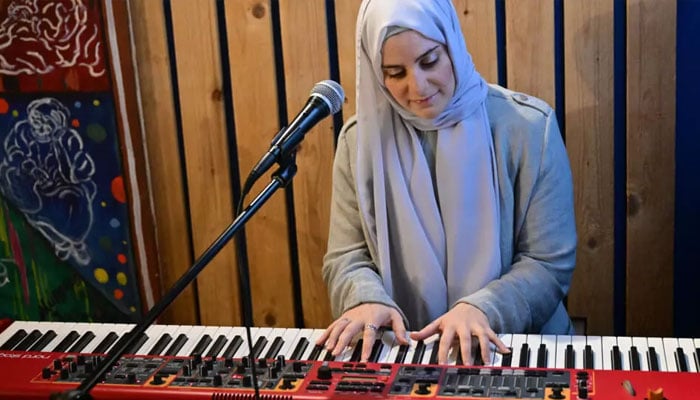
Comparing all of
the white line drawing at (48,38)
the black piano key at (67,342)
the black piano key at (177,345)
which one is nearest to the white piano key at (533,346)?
the black piano key at (177,345)

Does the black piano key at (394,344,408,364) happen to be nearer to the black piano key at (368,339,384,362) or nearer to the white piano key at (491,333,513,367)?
the black piano key at (368,339,384,362)

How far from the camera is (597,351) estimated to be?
2.08 m

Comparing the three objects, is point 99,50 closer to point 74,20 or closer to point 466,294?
point 74,20

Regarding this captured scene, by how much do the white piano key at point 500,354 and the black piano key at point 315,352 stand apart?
1.34 feet

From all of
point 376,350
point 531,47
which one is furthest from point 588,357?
point 531,47

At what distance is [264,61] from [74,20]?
0.68 meters

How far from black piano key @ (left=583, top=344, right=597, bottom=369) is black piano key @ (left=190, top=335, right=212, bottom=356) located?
90 cm

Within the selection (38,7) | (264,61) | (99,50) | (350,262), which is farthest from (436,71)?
(38,7)

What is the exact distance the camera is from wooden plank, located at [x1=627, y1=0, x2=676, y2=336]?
2.87 m

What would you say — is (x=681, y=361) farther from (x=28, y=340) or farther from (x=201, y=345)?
(x=28, y=340)

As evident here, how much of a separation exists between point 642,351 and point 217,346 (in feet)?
3.31

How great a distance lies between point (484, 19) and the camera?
118 inches

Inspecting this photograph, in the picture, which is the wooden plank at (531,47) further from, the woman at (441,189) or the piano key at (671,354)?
the piano key at (671,354)

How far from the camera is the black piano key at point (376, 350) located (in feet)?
6.99
